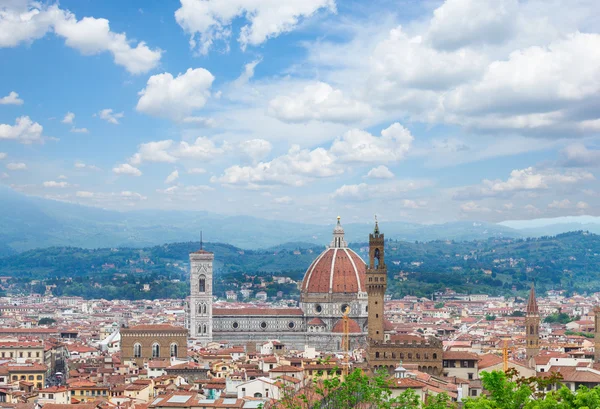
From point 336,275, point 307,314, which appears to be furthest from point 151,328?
point 336,275

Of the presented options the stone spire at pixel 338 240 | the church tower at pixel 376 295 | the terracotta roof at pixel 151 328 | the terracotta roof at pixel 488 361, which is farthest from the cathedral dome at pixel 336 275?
the terracotta roof at pixel 488 361

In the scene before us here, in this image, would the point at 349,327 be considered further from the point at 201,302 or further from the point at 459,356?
the point at 459,356

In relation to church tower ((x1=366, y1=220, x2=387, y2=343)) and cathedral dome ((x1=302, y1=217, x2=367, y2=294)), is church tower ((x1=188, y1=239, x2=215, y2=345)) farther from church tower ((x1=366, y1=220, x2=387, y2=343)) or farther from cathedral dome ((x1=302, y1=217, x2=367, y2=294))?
church tower ((x1=366, y1=220, x2=387, y2=343))

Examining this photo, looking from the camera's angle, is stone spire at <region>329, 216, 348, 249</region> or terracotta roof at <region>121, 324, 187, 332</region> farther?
stone spire at <region>329, 216, 348, 249</region>

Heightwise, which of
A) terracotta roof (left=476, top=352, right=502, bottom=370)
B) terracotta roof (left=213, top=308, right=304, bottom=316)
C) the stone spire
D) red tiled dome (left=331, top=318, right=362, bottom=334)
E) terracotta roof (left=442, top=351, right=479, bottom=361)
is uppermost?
the stone spire

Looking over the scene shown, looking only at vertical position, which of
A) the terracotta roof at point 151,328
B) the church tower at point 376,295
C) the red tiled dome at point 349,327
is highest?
the church tower at point 376,295

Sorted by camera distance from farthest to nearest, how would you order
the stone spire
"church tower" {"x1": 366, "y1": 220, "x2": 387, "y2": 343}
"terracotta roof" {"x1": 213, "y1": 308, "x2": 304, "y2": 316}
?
the stone spire → "terracotta roof" {"x1": 213, "y1": 308, "x2": 304, "y2": 316} → "church tower" {"x1": 366, "y1": 220, "x2": 387, "y2": 343}

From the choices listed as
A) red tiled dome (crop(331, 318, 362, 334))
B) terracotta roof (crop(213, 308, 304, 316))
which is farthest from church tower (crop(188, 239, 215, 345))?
red tiled dome (crop(331, 318, 362, 334))

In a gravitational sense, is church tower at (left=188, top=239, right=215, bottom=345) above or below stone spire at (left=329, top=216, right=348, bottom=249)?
below

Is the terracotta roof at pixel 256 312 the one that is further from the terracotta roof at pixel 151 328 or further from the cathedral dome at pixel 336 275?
the terracotta roof at pixel 151 328
